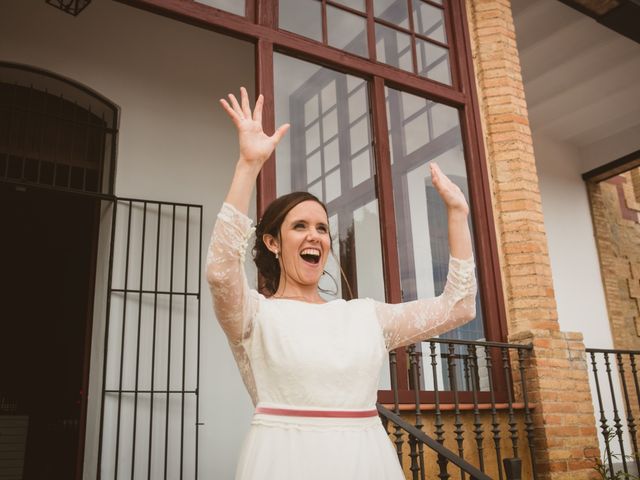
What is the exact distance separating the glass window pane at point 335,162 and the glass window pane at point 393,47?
41 cm

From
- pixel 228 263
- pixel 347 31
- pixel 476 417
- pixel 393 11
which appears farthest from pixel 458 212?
pixel 393 11

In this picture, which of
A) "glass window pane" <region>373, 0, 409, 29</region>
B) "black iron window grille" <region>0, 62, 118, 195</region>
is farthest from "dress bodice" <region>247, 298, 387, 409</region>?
"black iron window grille" <region>0, 62, 118, 195</region>

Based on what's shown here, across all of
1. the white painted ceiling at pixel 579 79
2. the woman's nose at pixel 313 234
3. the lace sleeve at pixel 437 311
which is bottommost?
the lace sleeve at pixel 437 311

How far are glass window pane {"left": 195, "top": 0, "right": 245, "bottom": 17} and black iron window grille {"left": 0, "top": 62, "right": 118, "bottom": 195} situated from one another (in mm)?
2063

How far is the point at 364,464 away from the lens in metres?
1.29

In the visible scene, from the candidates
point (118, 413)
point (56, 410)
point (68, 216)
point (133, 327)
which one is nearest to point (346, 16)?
point (133, 327)

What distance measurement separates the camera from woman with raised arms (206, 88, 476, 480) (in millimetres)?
1271

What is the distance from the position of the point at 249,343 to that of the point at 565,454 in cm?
341

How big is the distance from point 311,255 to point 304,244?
1.2 inches

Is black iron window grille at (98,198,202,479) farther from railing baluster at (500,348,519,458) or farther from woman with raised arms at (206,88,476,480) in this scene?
woman with raised arms at (206,88,476,480)

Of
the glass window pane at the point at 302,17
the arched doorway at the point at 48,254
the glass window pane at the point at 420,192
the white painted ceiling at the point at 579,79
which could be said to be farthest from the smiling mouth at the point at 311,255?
the white painted ceiling at the point at 579,79

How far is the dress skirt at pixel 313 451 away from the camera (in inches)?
49.8

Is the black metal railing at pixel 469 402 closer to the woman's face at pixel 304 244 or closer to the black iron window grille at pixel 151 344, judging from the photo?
the black iron window grille at pixel 151 344

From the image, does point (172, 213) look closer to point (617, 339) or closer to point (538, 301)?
point (538, 301)
